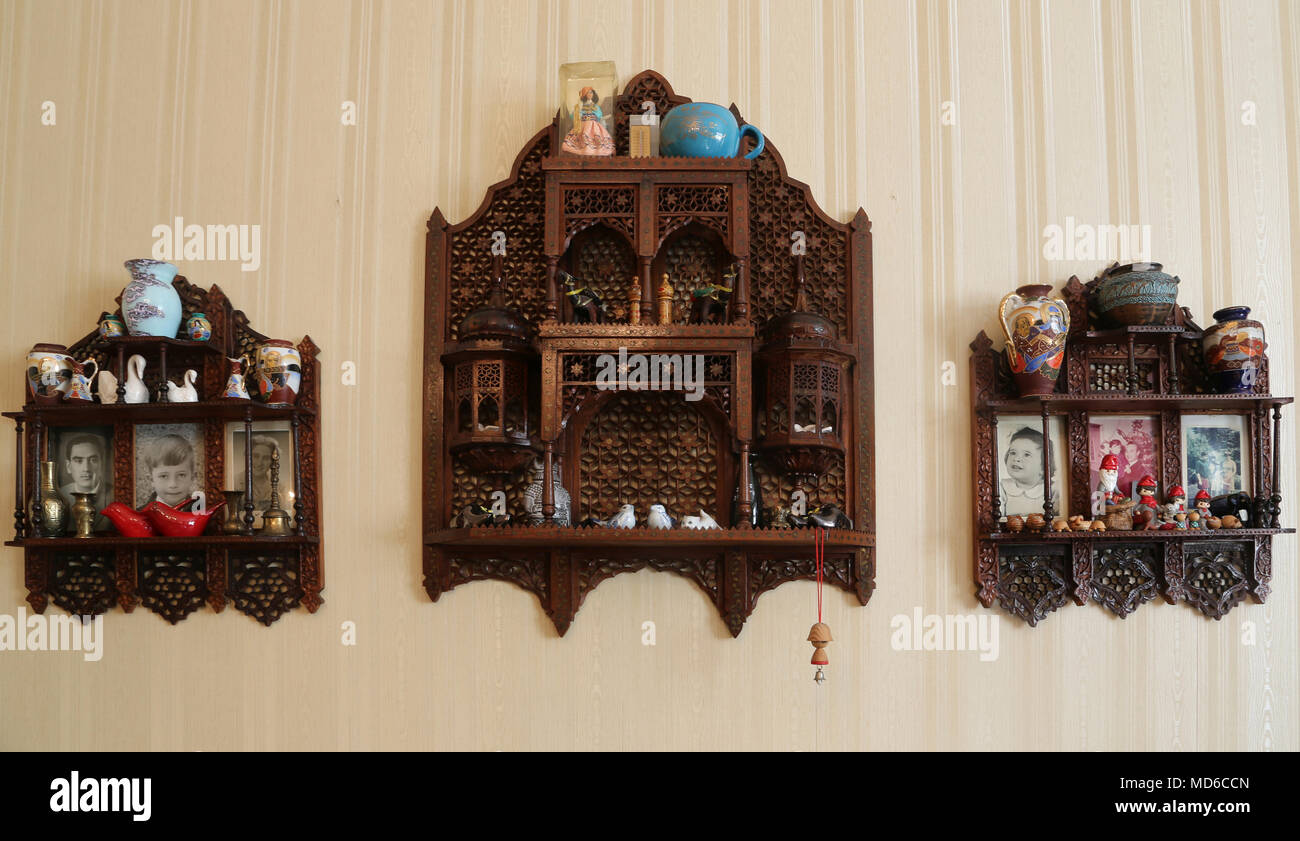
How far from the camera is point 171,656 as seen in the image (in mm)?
3293

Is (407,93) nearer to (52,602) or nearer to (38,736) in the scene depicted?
(52,602)

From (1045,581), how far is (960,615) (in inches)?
11.2

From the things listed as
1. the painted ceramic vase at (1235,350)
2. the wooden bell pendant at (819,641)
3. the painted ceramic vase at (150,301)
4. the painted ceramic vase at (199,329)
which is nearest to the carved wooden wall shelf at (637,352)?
the wooden bell pendant at (819,641)

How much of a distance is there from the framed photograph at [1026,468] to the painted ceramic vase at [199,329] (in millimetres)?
2534

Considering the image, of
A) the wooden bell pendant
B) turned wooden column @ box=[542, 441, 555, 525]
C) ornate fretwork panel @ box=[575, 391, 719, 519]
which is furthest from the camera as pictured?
ornate fretwork panel @ box=[575, 391, 719, 519]

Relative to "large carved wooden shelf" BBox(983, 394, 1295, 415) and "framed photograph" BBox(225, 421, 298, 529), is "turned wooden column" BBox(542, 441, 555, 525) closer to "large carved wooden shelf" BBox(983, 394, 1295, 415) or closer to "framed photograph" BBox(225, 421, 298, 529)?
"framed photograph" BBox(225, 421, 298, 529)

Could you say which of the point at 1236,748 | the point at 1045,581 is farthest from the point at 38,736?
the point at 1236,748

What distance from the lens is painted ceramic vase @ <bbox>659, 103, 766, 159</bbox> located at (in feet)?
10.4

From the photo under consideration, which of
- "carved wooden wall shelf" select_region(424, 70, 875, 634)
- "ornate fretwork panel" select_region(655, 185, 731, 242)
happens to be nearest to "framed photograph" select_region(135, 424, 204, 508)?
"carved wooden wall shelf" select_region(424, 70, 875, 634)

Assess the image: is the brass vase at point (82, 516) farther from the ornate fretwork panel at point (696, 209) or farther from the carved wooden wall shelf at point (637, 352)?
the ornate fretwork panel at point (696, 209)

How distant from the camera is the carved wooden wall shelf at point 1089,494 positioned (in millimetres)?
3221

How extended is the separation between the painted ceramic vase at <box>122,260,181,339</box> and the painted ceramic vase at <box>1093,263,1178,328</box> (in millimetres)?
2927

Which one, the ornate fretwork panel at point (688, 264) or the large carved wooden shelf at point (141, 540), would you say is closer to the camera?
the large carved wooden shelf at point (141, 540)

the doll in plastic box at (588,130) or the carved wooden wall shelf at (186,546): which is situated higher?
the doll in plastic box at (588,130)
